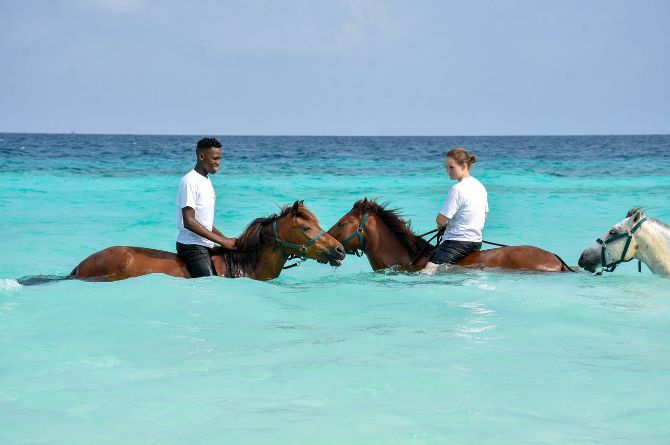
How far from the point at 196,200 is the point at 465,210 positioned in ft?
8.98

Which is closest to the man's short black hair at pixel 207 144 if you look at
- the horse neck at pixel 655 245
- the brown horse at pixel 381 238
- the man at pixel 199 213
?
the man at pixel 199 213

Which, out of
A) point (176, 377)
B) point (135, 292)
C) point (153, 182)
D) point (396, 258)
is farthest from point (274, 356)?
point (153, 182)

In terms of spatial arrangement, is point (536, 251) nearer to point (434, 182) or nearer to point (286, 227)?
point (286, 227)

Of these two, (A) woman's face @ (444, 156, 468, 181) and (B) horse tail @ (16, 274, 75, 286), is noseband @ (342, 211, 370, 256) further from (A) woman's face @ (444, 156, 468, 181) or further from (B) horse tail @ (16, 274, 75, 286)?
(B) horse tail @ (16, 274, 75, 286)

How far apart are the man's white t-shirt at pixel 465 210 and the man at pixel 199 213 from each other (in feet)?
7.36

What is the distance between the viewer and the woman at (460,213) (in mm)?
8312

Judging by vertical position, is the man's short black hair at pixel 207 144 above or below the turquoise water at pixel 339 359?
above

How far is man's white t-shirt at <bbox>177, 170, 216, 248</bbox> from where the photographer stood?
24.3 ft

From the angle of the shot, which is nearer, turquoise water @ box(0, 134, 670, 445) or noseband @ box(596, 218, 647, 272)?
turquoise water @ box(0, 134, 670, 445)

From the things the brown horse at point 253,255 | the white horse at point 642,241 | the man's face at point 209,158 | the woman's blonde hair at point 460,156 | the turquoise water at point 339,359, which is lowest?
the turquoise water at point 339,359

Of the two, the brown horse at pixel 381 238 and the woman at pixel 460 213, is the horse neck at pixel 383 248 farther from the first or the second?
the woman at pixel 460 213

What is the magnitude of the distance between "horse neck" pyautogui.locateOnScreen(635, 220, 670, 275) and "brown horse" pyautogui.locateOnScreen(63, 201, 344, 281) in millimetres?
2873

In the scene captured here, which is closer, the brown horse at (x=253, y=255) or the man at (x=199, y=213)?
the man at (x=199, y=213)

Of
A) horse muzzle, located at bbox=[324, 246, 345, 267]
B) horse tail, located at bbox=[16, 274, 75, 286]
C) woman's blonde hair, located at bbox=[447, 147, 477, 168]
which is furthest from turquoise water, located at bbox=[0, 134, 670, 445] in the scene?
woman's blonde hair, located at bbox=[447, 147, 477, 168]
